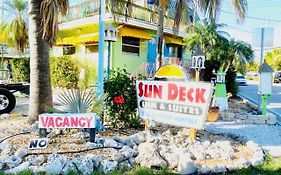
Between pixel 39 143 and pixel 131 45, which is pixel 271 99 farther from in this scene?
pixel 39 143

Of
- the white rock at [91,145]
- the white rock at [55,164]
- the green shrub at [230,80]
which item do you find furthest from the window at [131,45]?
the white rock at [55,164]

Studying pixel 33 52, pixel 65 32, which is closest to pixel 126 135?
pixel 33 52

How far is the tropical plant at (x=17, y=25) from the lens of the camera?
68.8ft

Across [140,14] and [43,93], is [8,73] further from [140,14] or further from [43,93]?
[43,93]

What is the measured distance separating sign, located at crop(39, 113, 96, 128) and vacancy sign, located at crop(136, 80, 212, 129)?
5.02 feet

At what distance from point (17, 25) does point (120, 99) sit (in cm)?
1656

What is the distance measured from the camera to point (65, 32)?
854 inches

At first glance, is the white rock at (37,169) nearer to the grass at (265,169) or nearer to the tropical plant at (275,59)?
the grass at (265,169)

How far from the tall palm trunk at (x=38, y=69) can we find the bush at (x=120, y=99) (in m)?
1.42

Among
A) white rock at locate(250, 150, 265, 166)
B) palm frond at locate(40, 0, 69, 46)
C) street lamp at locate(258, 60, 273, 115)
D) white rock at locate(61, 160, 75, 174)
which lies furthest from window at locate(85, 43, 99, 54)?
white rock at locate(61, 160, 75, 174)

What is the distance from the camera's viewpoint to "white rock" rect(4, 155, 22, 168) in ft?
15.4

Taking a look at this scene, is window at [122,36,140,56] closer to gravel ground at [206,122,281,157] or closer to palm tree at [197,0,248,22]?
palm tree at [197,0,248,22]

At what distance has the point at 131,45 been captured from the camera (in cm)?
1969

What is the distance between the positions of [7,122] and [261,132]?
647cm
